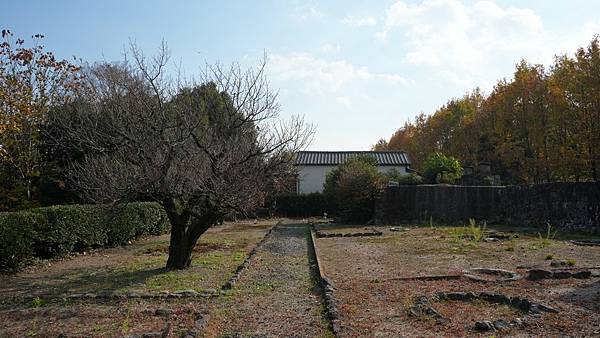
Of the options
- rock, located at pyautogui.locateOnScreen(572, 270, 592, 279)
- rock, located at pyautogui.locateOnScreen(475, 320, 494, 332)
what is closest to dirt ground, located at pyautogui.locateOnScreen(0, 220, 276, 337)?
rock, located at pyautogui.locateOnScreen(475, 320, 494, 332)

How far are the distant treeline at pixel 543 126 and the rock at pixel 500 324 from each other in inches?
848

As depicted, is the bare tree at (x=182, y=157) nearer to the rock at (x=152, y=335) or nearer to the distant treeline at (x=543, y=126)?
the rock at (x=152, y=335)

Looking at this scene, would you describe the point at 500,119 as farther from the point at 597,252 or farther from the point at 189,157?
the point at 189,157

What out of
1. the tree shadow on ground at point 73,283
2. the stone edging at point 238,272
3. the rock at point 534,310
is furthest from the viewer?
the stone edging at point 238,272

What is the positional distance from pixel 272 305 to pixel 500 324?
3076 millimetres

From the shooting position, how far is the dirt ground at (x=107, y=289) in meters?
6.44

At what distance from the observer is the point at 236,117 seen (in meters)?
11.9

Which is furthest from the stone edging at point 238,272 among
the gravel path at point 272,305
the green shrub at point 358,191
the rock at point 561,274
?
the green shrub at point 358,191

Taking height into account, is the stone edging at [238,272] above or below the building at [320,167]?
below

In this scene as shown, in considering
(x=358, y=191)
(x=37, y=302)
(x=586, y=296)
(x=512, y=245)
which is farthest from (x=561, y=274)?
(x=358, y=191)

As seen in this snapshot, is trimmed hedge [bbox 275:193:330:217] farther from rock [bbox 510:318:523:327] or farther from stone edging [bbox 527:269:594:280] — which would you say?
rock [bbox 510:318:523:327]

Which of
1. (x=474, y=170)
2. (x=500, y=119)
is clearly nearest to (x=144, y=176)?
(x=474, y=170)

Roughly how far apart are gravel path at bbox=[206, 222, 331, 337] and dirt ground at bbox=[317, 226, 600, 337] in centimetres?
40

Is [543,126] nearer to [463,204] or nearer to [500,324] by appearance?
[463,204]
